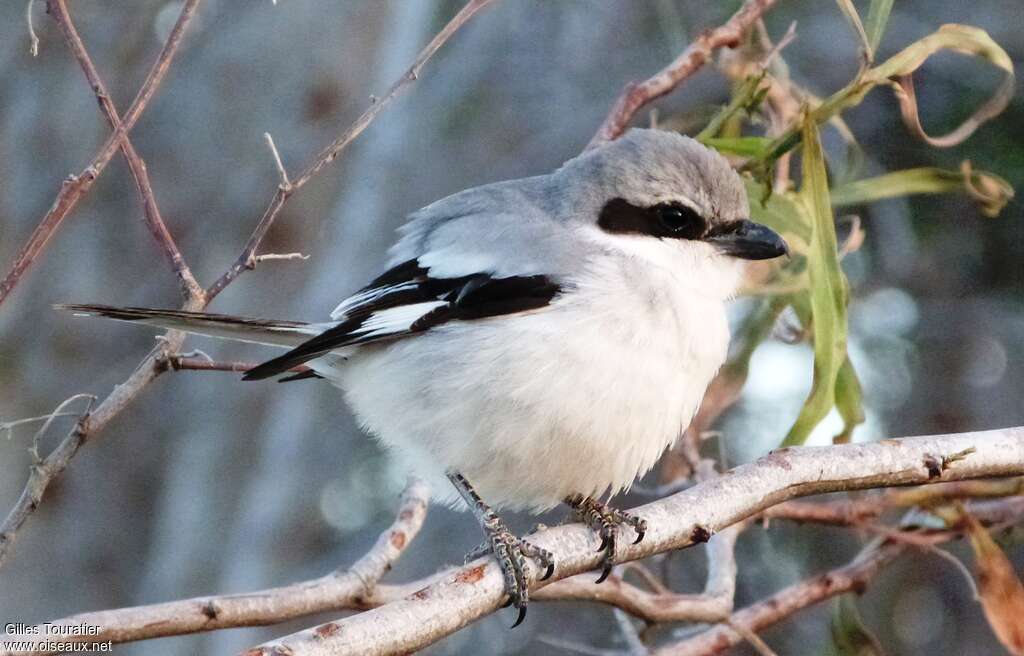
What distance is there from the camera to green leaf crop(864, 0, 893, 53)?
2885mm

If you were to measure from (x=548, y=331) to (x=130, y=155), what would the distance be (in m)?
0.95

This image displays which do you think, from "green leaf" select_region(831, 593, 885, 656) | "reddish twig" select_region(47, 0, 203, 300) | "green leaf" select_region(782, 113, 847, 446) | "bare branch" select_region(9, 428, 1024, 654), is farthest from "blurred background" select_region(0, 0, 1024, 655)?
"reddish twig" select_region(47, 0, 203, 300)

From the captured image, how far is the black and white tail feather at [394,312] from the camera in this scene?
2738 mm

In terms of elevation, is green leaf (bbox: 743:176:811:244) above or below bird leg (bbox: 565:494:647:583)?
above

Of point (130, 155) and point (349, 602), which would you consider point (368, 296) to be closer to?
point (349, 602)

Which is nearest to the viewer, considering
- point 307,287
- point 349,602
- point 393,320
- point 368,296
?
point 349,602

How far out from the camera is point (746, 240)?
114 inches

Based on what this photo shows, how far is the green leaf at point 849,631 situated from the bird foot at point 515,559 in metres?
1.21

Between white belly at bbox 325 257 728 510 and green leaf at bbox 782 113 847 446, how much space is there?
0.24m

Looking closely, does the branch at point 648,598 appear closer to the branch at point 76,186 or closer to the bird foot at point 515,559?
the bird foot at point 515,559

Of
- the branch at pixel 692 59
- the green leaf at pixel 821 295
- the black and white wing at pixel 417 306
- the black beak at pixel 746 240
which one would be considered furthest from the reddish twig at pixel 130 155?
the branch at pixel 692 59

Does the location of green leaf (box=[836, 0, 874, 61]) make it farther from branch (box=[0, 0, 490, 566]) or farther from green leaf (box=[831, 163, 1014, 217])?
branch (box=[0, 0, 490, 566])

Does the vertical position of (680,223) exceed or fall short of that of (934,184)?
it falls short

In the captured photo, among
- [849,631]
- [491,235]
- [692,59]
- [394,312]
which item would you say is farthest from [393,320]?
[849,631]
